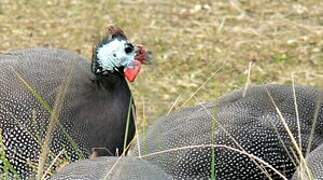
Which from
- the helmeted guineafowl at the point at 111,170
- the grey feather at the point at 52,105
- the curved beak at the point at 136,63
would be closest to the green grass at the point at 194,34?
the curved beak at the point at 136,63

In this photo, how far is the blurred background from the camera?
5207mm

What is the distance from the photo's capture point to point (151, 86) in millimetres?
5023

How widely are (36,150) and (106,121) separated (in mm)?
358

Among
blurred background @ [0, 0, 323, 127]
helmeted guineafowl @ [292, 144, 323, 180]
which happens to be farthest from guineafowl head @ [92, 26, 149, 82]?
helmeted guineafowl @ [292, 144, 323, 180]

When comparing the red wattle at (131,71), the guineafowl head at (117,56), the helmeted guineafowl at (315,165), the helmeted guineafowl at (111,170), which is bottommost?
the red wattle at (131,71)

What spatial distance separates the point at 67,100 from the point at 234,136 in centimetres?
81

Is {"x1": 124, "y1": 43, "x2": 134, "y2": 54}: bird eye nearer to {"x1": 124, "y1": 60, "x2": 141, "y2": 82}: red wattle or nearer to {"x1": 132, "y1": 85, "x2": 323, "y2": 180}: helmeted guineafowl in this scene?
{"x1": 124, "y1": 60, "x2": 141, "y2": 82}: red wattle

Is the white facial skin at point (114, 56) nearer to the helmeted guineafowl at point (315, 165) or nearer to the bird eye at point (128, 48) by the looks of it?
the bird eye at point (128, 48)

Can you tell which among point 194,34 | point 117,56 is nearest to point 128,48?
point 117,56

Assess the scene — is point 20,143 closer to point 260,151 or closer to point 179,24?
point 260,151

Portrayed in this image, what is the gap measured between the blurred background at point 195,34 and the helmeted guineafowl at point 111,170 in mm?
2566

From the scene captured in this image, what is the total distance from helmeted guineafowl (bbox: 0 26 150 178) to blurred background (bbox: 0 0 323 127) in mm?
924

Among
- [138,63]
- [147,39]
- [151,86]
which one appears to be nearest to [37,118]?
[138,63]

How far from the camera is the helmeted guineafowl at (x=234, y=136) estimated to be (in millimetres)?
3023
